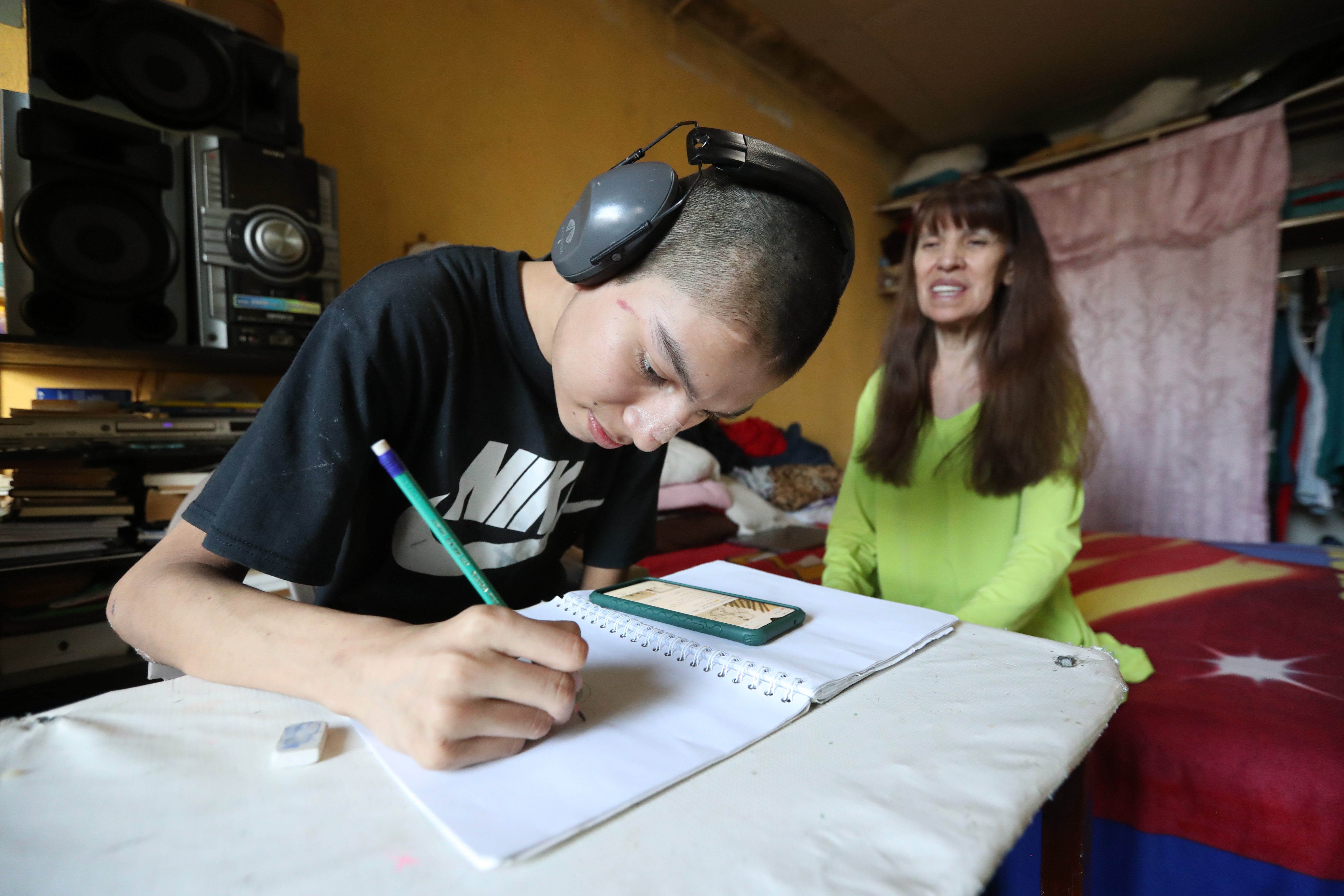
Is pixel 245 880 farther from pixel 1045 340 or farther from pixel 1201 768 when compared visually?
pixel 1045 340

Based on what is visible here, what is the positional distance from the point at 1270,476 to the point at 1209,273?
91cm

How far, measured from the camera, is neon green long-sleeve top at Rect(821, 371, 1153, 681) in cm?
99

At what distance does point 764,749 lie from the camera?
38cm

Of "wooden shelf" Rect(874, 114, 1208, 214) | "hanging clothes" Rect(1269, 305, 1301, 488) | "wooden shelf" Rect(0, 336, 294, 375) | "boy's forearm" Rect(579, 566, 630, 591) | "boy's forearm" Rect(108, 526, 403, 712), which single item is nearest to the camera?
"boy's forearm" Rect(108, 526, 403, 712)

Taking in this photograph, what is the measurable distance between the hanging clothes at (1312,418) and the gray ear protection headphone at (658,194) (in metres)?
3.02

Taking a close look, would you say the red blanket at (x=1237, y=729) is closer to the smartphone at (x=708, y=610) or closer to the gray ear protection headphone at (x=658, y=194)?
the smartphone at (x=708, y=610)

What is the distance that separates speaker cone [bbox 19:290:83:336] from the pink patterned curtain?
10.4ft

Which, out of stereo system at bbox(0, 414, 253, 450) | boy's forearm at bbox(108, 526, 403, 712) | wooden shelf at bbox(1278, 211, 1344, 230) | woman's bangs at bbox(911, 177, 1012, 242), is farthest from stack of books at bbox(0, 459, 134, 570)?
wooden shelf at bbox(1278, 211, 1344, 230)

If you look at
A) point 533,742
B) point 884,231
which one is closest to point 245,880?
point 533,742

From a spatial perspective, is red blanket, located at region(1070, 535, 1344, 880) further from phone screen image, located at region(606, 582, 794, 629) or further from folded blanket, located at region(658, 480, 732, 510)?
folded blanket, located at region(658, 480, 732, 510)

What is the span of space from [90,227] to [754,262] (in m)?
1.22

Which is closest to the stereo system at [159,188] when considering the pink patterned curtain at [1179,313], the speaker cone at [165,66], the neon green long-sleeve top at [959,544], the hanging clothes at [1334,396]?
the speaker cone at [165,66]

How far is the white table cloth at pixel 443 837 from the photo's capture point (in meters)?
0.27

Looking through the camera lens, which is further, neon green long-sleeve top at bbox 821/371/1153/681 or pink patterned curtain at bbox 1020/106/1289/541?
pink patterned curtain at bbox 1020/106/1289/541
